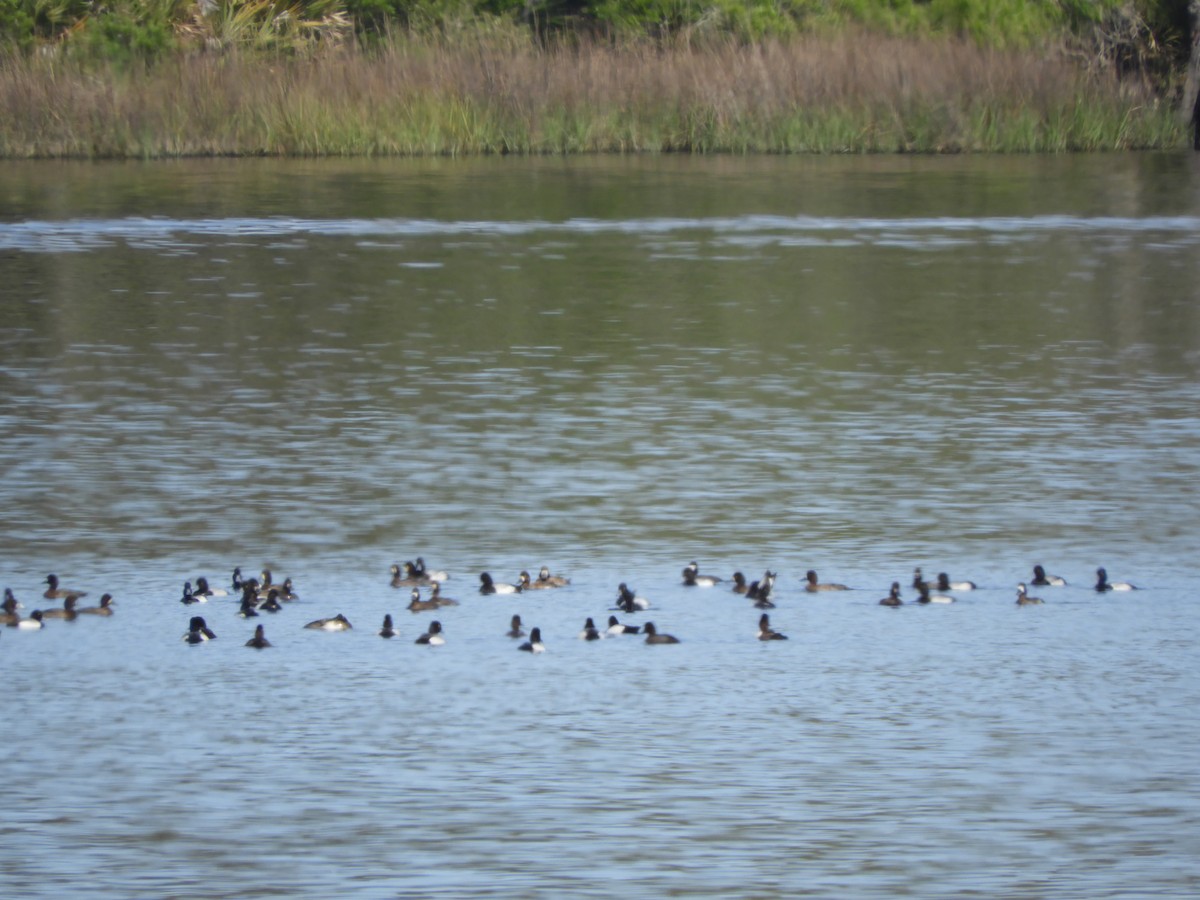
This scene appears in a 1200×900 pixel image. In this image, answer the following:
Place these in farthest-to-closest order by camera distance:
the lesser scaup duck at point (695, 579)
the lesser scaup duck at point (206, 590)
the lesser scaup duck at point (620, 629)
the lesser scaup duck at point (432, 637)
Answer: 1. the lesser scaup duck at point (695, 579)
2. the lesser scaup duck at point (206, 590)
3. the lesser scaup duck at point (620, 629)
4. the lesser scaup duck at point (432, 637)

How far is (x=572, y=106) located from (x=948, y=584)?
2663cm

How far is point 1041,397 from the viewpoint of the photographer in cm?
1525

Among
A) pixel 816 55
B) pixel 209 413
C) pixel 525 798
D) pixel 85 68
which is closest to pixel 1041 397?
pixel 209 413

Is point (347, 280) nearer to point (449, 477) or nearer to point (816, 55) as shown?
point (449, 477)

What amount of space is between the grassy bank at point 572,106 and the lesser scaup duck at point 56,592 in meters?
26.1

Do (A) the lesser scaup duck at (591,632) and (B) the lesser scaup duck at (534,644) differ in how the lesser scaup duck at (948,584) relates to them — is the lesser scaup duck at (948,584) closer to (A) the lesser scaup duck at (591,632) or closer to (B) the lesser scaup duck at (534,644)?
(A) the lesser scaup duck at (591,632)

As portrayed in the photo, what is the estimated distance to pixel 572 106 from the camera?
35844mm

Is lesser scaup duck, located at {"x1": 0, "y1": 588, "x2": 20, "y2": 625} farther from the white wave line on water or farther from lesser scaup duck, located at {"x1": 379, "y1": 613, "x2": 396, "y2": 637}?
the white wave line on water

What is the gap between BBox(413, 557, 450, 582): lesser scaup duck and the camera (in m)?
10.1

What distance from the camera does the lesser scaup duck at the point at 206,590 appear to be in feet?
32.4

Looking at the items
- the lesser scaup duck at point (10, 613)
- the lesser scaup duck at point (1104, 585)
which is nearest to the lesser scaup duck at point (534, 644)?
the lesser scaup duck at point (10, 613)

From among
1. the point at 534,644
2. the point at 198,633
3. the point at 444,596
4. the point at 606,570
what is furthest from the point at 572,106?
the point at 534,644

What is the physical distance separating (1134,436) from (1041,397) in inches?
62.3

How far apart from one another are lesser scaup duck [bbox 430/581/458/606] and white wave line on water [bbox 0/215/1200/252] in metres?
16.5
